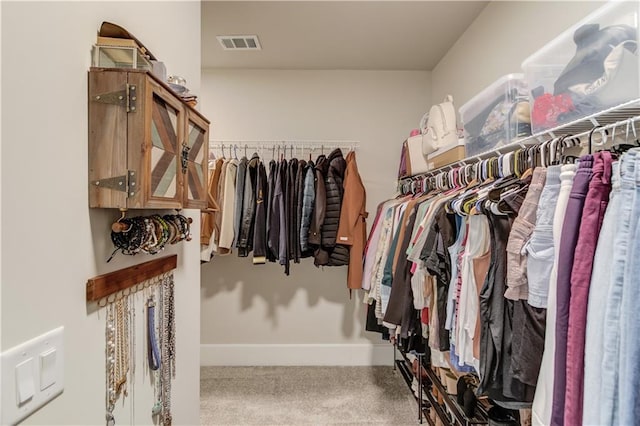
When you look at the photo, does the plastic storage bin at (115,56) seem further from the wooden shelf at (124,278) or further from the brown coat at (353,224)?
the brown coat at (353,224)

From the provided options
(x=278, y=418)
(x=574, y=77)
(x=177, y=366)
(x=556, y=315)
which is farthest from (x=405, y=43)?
(x=278, y=418)

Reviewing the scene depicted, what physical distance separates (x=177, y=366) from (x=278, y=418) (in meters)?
1.32

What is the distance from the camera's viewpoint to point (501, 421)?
1.49 m

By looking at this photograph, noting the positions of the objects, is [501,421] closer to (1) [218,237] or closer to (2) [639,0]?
(2) [639,0]

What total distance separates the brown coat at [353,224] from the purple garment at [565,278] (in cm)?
200

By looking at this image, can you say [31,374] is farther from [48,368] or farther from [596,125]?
[596,125]

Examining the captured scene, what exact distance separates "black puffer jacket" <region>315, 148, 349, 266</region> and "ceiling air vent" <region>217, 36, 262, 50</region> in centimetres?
103

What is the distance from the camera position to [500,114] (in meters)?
1.62

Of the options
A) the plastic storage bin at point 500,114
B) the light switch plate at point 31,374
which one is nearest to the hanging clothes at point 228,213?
the plastic storage bin at point 500,114

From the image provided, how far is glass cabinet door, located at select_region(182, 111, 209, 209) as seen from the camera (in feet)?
3.65

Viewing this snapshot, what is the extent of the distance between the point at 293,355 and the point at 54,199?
9.55 ft

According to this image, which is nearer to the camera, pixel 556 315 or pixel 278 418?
pixel 556 315

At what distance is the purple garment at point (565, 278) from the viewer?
0.87 meters

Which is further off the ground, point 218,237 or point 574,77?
point 574,77
